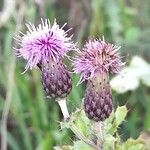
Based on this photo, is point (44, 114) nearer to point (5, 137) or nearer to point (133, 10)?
point (5, 137)

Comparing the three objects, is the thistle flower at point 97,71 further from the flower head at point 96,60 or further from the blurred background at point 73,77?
the blurred background at point 73,77

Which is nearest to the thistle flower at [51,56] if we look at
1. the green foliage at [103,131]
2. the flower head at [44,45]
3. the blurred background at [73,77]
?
the flower head at [44,45]

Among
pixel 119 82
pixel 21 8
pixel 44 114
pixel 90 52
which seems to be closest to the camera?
pixel 90 52

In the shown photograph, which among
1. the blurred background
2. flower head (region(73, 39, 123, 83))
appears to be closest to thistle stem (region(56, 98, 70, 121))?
flower head (region(73, 39, 123, 83))

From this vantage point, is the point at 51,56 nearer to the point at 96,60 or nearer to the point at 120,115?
the point at 96,60

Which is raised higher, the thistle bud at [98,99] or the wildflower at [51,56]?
the wildflower at [51,56]

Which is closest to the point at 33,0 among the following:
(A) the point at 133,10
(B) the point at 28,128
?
(A) the point at 133,10

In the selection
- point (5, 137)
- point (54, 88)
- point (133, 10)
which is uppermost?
point (133, 10)

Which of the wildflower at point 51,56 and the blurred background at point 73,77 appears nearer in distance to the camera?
the wildflower at point 51,56
